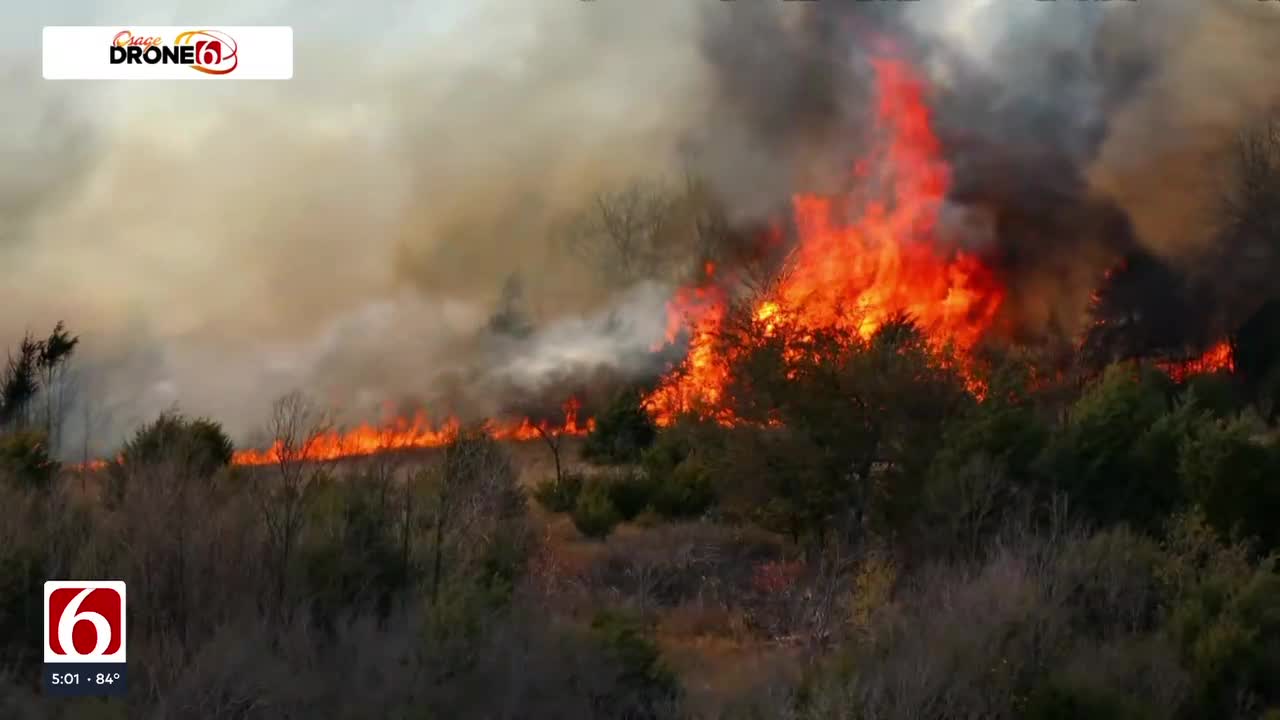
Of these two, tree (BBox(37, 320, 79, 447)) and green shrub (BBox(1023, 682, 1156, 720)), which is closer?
green shrub (BBox(1023, 682, 1156, 720))

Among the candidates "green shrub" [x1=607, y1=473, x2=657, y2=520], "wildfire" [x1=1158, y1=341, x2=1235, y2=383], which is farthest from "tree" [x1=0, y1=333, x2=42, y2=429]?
"wildfire" [x1=1158, y1=341, x2=1235, y2=383]

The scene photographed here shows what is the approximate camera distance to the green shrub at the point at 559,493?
31.5 metres

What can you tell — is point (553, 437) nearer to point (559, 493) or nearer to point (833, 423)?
point (559, 493)

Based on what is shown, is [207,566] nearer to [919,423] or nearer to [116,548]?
[116,548]

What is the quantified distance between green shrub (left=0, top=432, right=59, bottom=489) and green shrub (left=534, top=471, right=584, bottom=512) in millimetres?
16035

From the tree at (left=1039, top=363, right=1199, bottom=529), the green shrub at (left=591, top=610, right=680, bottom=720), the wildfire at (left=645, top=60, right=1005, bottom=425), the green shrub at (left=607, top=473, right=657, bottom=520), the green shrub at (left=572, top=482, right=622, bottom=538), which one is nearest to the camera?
the green shrub at (left=591, top=610, right=680, bottom=720)

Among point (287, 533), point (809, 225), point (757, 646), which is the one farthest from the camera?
point (809, 225)

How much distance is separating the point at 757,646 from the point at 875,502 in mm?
8483

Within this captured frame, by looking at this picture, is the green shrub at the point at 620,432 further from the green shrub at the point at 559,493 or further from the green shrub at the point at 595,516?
the green shrub at the point at 595,516

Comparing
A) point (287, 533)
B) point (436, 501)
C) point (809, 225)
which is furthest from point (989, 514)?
point (809, 225)

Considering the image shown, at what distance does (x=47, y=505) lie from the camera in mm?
11883

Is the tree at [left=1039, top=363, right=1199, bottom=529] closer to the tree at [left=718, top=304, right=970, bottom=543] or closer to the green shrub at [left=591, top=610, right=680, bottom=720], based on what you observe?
the tree at [left=718, top=304, right=970, bottom=543]

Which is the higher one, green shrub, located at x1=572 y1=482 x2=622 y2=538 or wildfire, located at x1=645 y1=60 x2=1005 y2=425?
wildfire, located at x1=645 y1=60 x2=1005 y2=425

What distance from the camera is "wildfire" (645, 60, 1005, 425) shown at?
41.8 meters
